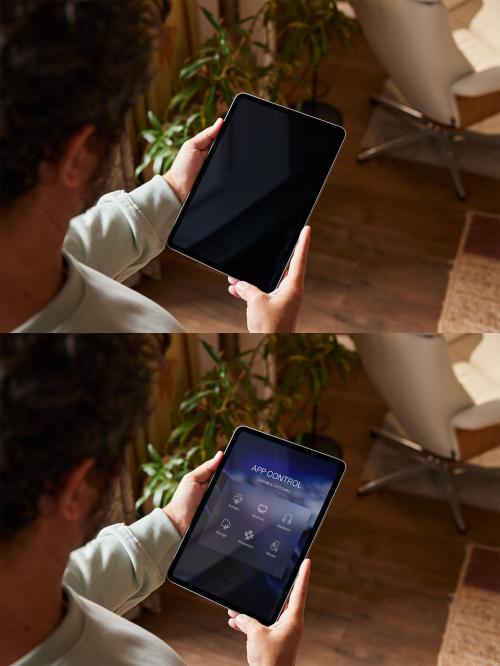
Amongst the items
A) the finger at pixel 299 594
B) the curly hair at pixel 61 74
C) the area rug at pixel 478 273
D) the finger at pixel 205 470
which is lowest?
the area rug at pixel 478 273

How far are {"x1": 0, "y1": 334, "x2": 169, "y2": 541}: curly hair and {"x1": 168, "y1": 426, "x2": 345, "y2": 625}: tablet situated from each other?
14 centimetres

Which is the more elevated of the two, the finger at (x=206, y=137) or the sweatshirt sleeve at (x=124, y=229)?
the finger at (x=206, y=137)

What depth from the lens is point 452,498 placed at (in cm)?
172

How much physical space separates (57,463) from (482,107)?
3.44 ft

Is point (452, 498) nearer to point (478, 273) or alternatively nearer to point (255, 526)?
point (478, 273)

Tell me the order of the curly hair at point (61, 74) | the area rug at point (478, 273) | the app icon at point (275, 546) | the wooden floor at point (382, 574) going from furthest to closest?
the wooden floor at point (382, 574)
the area rug at point (478, 273)
the app icon at point (275, 546)
the curly hair at point (61, 74)

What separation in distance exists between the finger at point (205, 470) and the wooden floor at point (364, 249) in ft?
0.33

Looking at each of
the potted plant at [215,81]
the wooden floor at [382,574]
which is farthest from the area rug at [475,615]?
the potted plant at [215,81]

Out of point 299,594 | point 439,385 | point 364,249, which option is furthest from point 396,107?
point 299,594

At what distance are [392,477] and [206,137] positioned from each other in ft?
3.91

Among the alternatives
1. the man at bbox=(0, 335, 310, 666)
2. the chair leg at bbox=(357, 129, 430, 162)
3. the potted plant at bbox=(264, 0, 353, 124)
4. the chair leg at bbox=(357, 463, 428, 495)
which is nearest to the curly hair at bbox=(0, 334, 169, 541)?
the man at bbox=(0, 335, 310, 666)

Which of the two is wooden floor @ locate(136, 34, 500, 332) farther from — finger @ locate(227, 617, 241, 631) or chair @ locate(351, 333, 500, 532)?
finger @ locate(227, 617, 241, 631)

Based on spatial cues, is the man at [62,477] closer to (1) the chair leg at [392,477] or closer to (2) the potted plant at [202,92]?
(2) the potted plant at [202,92]

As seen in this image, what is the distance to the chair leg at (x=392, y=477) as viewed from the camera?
1625 mm
